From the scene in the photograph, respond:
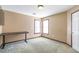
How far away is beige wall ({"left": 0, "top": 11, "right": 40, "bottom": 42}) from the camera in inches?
98.7

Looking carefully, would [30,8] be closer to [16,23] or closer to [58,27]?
[16,23]

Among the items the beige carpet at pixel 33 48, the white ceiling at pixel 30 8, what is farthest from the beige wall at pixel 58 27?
the beige carpet at pixel 33 48

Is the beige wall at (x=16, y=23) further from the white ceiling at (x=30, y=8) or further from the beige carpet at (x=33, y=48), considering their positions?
the beige carpet at (x=33, y=48)

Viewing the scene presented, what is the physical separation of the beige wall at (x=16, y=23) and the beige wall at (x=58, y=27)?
126 cm

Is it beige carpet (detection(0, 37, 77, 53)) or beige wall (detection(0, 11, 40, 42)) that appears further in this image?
beige wall (detection(0, 11, 40, 42))

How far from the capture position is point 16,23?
255 centimetres

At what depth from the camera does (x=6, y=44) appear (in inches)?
100

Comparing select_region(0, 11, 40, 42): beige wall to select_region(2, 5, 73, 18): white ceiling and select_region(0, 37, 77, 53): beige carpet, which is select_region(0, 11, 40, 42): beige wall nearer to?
select_region(2, 5, 73, 18): white ceiling

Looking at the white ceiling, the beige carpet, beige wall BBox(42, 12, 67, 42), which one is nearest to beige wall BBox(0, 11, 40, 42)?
the white ceiling

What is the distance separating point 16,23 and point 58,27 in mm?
2077

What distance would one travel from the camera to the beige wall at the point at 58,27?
313cm

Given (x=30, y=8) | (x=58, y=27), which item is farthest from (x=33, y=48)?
(x=58, y=27)

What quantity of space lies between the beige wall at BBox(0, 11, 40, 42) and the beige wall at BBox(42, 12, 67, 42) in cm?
126
